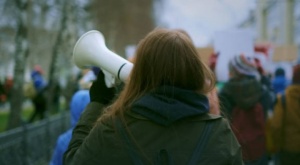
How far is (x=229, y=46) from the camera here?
19.5 feet

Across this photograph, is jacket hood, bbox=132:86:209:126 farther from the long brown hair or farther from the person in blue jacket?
the person in blue jacket

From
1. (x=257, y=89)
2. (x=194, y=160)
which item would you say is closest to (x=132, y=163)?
(x=194, y=160)

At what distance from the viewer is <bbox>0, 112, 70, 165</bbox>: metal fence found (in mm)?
4805

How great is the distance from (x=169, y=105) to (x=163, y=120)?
0.19ft

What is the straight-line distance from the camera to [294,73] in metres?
5.09

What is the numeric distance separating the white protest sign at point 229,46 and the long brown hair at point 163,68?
3.62 metres

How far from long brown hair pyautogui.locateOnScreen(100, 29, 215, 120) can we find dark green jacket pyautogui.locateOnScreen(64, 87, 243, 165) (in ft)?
0.25

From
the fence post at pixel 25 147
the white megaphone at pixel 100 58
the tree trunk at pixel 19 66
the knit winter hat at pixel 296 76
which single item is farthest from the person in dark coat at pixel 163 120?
the tree trunk at pixel 19 66

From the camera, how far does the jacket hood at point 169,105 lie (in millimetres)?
1904

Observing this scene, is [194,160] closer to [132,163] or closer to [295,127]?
[132,163]

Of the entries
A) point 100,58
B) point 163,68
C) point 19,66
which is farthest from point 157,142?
point 19,66

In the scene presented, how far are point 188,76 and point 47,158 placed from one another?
5.43 metres

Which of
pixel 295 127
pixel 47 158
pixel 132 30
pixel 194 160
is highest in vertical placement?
pixel 194 160

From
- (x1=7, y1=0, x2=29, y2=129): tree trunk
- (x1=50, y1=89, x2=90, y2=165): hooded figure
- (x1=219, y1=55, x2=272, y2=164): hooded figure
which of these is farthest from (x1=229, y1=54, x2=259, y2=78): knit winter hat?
(x1=7, y1=0, x2=29, y2=129): tree trunk
